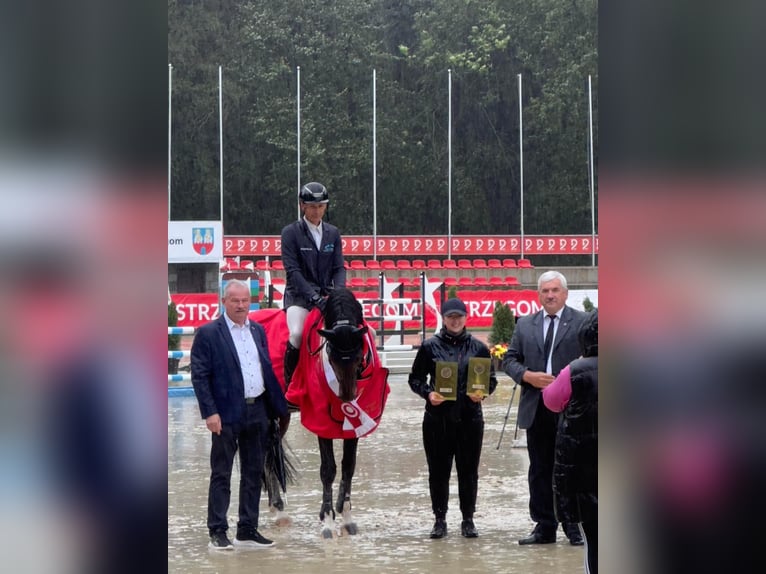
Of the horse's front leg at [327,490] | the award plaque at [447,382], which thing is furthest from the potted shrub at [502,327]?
the award plaque at [447,382]

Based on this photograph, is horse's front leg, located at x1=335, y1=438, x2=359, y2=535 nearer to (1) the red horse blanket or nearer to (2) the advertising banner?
(1) the red horse blanket

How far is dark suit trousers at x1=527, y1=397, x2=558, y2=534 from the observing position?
7031 millimetres

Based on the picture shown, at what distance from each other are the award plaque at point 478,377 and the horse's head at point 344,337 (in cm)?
73

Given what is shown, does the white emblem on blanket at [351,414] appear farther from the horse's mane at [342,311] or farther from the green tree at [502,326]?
the green tree at [502,326]

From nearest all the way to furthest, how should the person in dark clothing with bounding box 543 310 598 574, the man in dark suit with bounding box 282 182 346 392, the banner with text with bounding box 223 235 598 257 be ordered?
the person in dark clothing with bounding box 543 310 598 574
the man in dark suit with bounding box 282 182 346 392
the banner with text with bounding box 223 235 598 257

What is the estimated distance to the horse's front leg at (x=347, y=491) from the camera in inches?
292

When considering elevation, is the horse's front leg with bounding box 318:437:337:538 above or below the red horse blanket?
below

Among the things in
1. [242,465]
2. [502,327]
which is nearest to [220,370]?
[242,465]

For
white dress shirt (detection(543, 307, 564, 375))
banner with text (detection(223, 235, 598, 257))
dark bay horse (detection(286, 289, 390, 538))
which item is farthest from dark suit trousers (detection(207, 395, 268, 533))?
banner with text (detection(223, 235, 598, 257))

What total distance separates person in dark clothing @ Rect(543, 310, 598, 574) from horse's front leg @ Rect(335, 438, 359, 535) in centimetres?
318

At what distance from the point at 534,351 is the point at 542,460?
0.71 m
